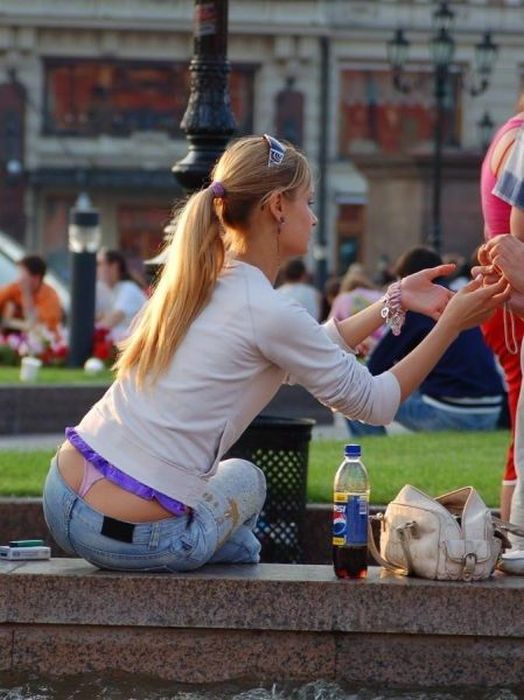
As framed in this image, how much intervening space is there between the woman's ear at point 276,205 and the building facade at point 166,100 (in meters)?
48.3

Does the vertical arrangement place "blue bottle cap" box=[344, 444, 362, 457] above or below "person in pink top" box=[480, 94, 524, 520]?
below

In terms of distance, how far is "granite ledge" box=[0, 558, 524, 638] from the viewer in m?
5.54

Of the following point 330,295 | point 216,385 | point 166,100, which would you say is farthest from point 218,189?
point 166,100

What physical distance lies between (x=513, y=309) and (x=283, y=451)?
1735mm

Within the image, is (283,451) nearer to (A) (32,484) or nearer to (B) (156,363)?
(A) (32,484)

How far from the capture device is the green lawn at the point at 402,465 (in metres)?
8.41

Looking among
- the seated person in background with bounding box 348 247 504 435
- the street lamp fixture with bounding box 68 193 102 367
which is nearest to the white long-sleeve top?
the seated person in background with bounding box 348 247 504 435

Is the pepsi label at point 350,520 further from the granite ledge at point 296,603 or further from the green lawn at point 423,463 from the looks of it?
the green lawn at point 423,463

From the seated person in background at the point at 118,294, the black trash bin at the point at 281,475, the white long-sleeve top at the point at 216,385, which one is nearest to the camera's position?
the white long-sleeve top at the point at 216,385

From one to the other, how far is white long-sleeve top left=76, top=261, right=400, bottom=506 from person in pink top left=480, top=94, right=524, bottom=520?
0.86 metres

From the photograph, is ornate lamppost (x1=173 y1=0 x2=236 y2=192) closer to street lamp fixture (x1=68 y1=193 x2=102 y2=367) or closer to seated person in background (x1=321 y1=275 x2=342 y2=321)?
street lamp fixture (x1=68 y1=193 x2=102 y2=367)

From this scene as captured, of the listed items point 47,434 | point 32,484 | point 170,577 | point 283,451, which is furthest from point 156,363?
point 47,434

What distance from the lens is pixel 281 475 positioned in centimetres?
742

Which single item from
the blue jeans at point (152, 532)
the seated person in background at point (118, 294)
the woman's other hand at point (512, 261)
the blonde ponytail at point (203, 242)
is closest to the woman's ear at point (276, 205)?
the blonde ponytail at point (203, 242)
